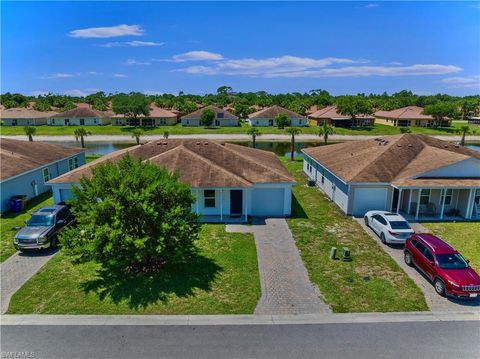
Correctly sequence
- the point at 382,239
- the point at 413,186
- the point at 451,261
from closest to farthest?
1. the point at 451,261
2. the point at 382,239
3. the point at 413,186

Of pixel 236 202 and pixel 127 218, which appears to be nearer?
pixel 127 218

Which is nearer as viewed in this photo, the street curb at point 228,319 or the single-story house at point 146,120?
the street curb at point 228,319

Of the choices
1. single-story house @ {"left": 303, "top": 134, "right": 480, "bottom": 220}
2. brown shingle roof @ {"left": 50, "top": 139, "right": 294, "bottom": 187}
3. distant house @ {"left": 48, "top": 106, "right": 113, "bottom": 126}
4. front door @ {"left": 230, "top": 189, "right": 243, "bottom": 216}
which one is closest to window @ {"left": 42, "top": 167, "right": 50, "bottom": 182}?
brown shingle roof @ {"left": 50, "top": 139, "right": 294, "bottom": 187}

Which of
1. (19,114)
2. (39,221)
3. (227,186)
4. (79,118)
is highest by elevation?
(19,114)

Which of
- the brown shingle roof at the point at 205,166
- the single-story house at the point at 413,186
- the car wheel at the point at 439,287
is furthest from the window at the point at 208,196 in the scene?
the car wheel at the point at 439,287

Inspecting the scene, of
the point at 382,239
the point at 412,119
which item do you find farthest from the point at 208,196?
the point at 412,119

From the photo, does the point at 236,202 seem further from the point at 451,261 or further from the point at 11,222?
the point at 11,222

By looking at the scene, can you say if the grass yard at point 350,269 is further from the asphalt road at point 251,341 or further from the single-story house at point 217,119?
the single-story house at point 217,119
